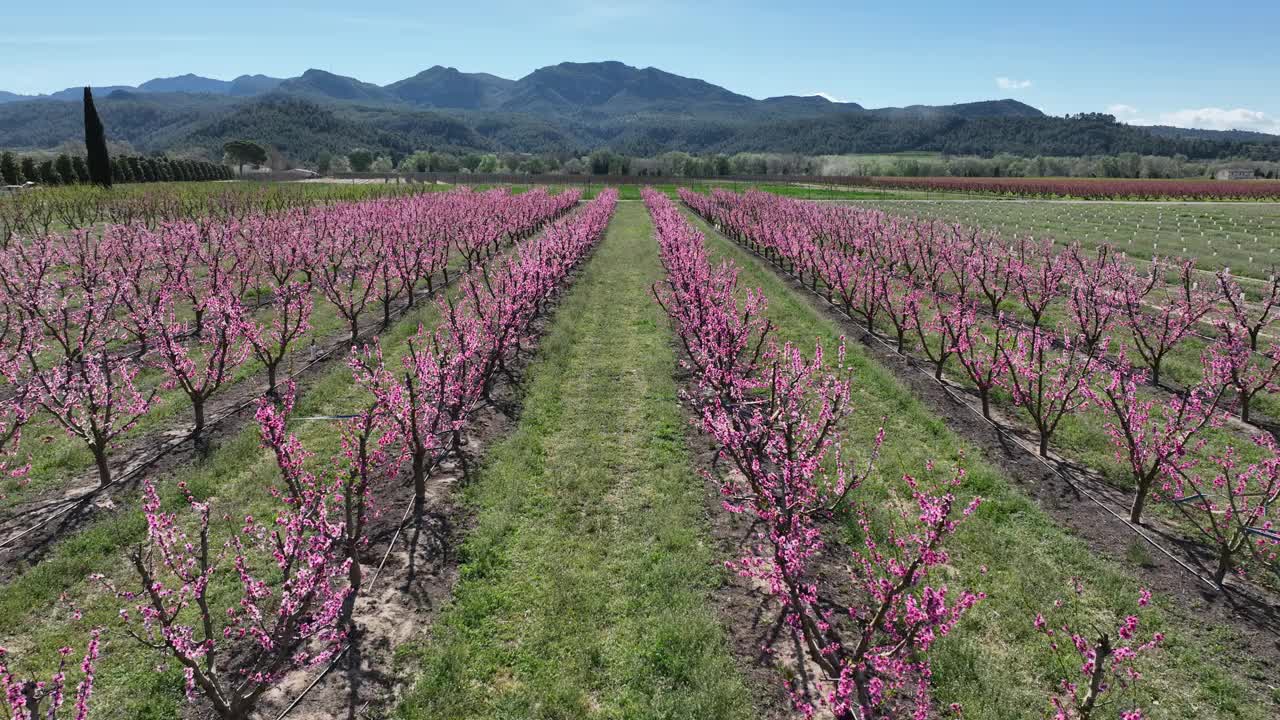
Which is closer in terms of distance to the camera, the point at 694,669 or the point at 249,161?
the point at 694,669

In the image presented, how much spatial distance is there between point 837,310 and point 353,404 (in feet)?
43.6

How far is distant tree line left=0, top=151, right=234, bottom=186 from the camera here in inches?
1779

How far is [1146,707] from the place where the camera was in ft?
16.4

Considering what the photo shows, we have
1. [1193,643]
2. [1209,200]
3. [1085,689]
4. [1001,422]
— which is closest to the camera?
[1085,689]

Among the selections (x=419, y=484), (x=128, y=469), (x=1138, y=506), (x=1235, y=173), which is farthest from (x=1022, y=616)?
(x=1235, y=173)

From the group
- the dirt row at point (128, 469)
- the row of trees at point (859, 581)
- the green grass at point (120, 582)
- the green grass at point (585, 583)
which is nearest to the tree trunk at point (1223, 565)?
the row of trees at point (859, 581)

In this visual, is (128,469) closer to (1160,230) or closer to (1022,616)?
(1022,616)

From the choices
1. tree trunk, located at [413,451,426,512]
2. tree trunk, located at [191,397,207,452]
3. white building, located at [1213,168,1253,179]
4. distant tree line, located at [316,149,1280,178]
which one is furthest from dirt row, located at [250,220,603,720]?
white building, located at [1213,168,1253,179]

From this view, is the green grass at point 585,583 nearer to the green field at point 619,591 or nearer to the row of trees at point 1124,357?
the green field at point 619,591

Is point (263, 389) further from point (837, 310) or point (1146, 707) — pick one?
point (837, 310)

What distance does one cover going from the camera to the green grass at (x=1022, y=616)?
200 inches

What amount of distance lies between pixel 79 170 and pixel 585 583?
6482 centimetres

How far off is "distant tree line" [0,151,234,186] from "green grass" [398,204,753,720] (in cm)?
5380

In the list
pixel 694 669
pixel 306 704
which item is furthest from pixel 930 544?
pixel 306 704
